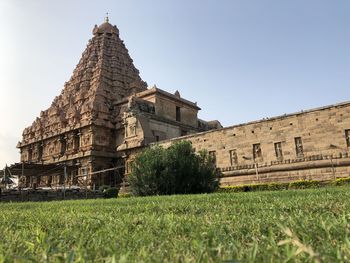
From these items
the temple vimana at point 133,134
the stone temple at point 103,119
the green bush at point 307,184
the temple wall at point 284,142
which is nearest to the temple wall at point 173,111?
the stone temple at point 103,119

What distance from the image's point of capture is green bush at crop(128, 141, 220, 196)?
56.8 ft

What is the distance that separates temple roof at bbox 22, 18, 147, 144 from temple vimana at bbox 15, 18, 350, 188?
0.14m

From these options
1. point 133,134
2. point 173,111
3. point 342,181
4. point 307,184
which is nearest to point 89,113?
point 133,134

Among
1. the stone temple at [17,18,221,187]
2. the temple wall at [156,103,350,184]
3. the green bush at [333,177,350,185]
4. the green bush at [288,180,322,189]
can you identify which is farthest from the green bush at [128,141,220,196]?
the stone temple at [17,18,221,187]

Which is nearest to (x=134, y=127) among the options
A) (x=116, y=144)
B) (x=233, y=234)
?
(x=116, y=144)

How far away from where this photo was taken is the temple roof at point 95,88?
37416mm

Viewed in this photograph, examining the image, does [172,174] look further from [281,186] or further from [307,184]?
[307,184]

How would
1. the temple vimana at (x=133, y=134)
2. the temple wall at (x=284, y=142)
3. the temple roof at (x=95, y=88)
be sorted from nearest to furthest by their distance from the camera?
the temple wall at (x=284, y=142)
the temple vimana at (x=133, y=134)
the temple roof at (x=95, y=88)

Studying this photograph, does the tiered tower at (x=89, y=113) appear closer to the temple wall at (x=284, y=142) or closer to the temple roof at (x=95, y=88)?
the temple roof at (x=95, y=88)

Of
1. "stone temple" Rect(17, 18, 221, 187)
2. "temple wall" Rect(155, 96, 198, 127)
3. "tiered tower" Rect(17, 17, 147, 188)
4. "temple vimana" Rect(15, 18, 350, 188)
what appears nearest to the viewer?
"temple vimana" Rect(15, 18, 350, 188)

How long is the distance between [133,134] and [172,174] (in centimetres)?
1463

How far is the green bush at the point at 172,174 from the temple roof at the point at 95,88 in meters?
18.6

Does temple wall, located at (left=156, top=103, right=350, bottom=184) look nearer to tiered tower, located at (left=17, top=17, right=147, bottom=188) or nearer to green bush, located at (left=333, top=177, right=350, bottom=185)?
green bush, located at (left=333, top=177, right=350, bottom=185)

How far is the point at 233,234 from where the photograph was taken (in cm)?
213
